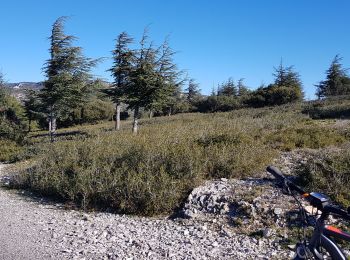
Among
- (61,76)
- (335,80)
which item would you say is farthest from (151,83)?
(335,80)

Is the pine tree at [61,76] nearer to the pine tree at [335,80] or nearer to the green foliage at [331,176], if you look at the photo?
the green foliage at [331,176]

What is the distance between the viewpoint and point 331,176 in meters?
6.98

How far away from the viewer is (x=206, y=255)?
507 cm

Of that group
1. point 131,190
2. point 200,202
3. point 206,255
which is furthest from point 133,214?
point 206,255

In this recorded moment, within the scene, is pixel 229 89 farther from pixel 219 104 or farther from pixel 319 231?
pixel 319 231

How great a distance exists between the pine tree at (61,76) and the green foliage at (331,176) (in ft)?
55.8

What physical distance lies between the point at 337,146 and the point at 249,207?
484cm

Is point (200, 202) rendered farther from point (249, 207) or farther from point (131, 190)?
point (131, 190)

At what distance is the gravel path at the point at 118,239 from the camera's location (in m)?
5.13

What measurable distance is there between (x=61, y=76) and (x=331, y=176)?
1772 cm

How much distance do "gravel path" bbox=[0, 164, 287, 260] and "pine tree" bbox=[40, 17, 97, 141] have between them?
1510 centimetres

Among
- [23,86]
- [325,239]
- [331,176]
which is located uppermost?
[23,86]

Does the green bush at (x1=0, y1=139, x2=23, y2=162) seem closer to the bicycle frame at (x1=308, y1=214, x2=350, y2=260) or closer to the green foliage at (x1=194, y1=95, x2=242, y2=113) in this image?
the bicycle frame at (x1=308, y1=214, x2=350, y2=260)

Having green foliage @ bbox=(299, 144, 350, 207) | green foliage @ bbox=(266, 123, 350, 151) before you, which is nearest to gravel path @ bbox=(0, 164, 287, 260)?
green foliage @ bbox=(299, 144, 350, 207)
